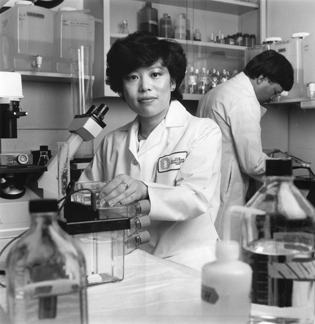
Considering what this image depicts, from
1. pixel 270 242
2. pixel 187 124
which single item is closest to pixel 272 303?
pixel 270 242

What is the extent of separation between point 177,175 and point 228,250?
90cm

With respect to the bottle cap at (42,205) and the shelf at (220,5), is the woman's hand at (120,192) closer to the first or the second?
the bottle cap at (42,205)

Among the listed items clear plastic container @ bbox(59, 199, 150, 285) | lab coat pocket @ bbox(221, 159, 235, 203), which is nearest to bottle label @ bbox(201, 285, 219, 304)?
clear plastic container @ bbox(59, 199, 150, 285)

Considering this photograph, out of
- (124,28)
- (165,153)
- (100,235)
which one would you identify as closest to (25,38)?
(124,28)

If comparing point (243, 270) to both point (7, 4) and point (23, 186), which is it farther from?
point (7, 4)

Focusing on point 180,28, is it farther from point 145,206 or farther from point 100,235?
point 100,235

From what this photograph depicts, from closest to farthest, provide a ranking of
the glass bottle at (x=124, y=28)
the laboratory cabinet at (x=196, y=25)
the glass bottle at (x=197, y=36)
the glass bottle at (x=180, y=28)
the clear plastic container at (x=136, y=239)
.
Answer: the clear plastic container at (x=136, y=239) < the laboratory cabinet at (x=196, y=25) < the glass bottle at (x=124, y=28) < the glass bottle at (x=180, y=28) < the glass bottle at (x=197, y=36)

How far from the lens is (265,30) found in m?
3.56

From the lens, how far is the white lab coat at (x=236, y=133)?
2.55 metres

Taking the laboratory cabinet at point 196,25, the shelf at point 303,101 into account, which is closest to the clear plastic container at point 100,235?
the laboratory cabinet at point 196,25

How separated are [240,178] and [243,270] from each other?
2121mm

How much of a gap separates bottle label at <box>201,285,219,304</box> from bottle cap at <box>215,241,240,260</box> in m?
0.04

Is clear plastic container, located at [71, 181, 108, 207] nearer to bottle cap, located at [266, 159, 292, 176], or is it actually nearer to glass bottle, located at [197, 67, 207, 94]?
bottle cap, located at [266, 159, 292, 176]

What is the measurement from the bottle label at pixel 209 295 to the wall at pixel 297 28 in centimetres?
291
